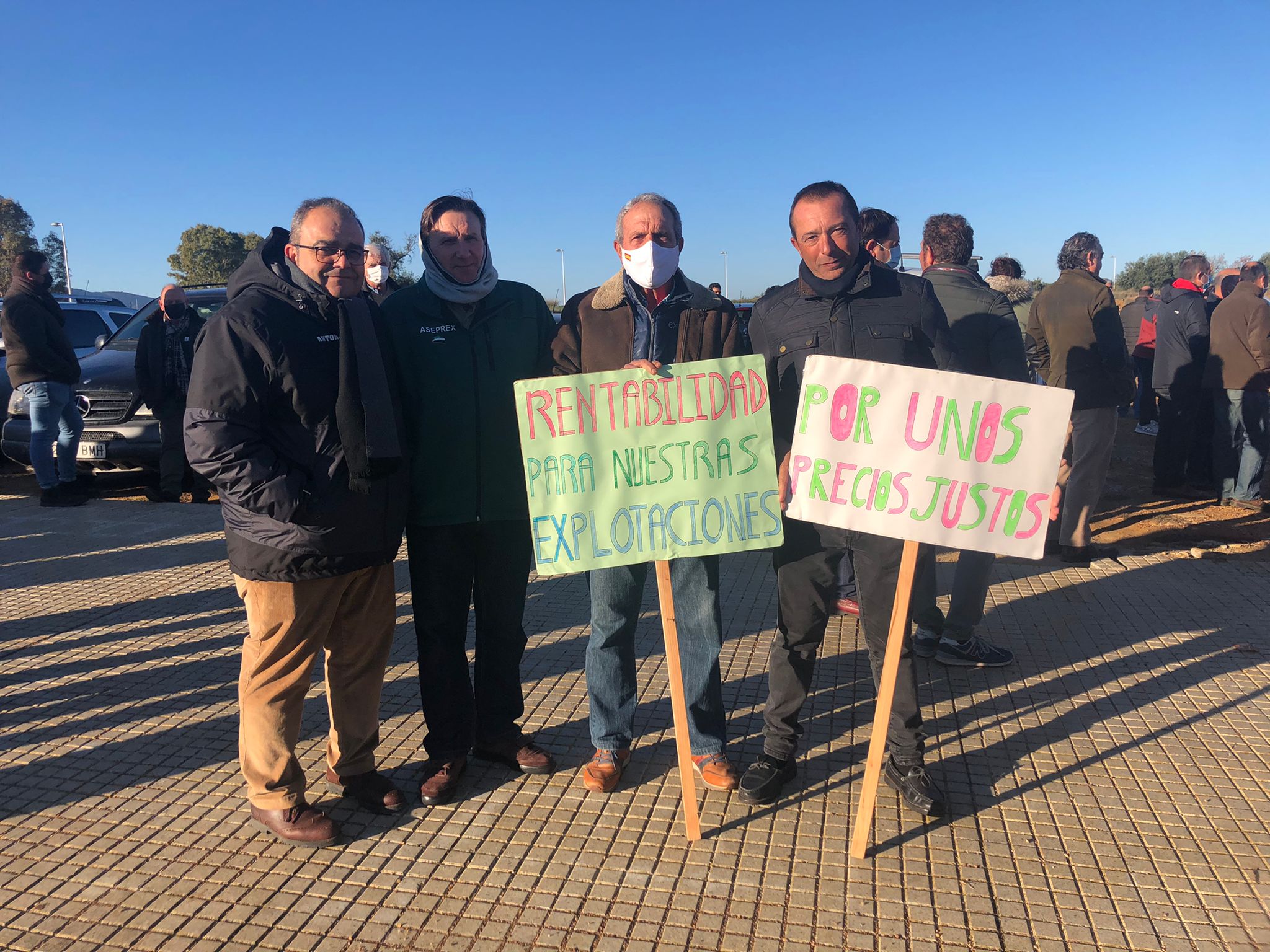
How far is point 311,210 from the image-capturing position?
9.58ft

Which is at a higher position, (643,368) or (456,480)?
(643,368)

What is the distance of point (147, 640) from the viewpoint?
193 inches

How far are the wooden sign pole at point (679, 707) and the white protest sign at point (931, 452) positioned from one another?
547mm

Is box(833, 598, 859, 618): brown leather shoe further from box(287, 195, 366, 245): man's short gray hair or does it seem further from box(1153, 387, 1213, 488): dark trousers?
box(1153, 387, 1213, 488): dark trousers

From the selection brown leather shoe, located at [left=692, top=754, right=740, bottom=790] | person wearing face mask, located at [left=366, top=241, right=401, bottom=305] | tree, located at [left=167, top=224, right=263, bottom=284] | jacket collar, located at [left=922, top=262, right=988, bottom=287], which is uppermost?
tree, located at [left=167, top=224, right=263, bottom=284]

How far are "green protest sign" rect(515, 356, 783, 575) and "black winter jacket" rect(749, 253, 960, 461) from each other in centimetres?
28

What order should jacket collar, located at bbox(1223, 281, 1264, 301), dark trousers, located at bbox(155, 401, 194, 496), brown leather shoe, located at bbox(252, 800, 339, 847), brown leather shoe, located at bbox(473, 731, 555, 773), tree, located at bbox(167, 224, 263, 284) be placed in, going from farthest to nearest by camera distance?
1. tree, located at bbox(167, 224, 263, 284)
2. dark trousers, located at bbox(155, 401, 194, 496)
3. jacket collar, located at bbox(1223, 281, 1264, 301)
4. brown leather shoe, located at bbox(473, 731, 555, 773)
5. brown leather shoe, located at bbox(252, 800, 339, 847)

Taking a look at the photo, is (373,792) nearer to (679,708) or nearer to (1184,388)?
(679,708)

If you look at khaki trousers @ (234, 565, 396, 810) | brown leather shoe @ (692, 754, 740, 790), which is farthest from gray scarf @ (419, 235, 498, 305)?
brown leather shoe @ (692, 754, 740, 790)

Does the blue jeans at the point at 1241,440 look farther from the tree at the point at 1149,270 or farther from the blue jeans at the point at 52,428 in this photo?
the tree at the point at 1149,270

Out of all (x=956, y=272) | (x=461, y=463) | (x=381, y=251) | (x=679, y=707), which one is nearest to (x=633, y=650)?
(x=679, y=707)

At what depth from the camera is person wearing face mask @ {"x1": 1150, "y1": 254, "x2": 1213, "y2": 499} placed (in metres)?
8.71

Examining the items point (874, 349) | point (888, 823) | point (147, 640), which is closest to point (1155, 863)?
point (888, 823)

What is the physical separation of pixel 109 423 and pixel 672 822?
7.97m
